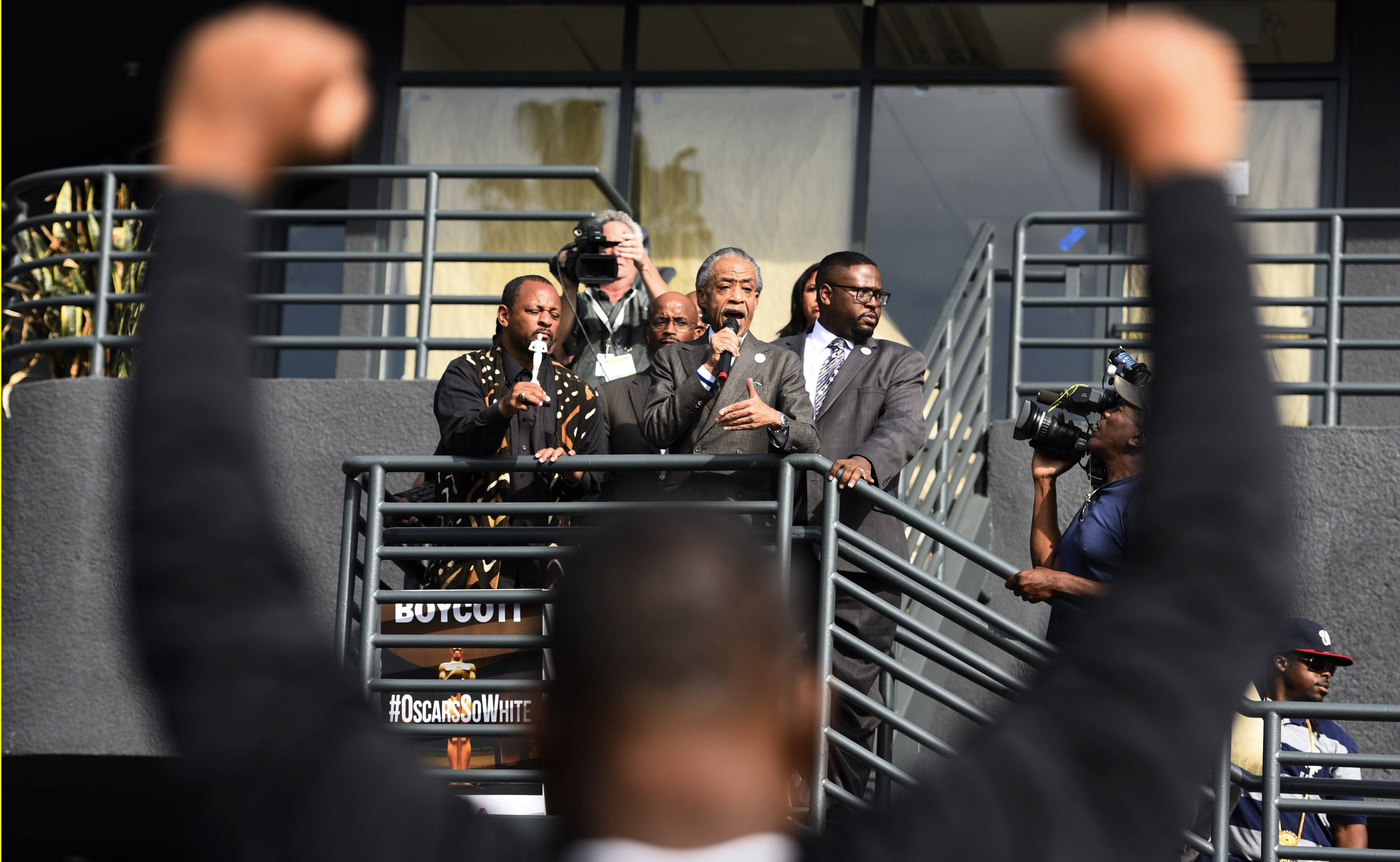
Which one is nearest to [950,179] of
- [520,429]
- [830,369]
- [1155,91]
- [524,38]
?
[524,38]

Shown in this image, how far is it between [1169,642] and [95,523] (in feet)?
25.1

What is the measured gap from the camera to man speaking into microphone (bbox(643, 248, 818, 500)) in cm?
580

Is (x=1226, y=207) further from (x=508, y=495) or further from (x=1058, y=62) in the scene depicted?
(x=508, y=495)

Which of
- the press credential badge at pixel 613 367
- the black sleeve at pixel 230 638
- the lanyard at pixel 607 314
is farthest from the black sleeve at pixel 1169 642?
the lanyard at pixel 607 314

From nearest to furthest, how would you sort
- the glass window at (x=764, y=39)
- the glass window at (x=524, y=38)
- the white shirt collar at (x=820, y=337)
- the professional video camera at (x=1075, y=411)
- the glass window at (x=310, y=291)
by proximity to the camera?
the professional video camera at (x=1075, y=411), the white shirt collar at (x=820, y=337), the glass window at (x=764, y=39), the glass window at (x=524, y=38), the glass window at (x=310, y=291)

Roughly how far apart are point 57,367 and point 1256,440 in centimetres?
856

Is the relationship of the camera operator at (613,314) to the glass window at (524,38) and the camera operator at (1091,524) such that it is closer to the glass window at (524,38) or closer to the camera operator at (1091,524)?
the camera operator at (1091,524)

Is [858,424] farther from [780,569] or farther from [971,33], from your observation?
[971,33]

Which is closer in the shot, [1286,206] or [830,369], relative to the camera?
[830,369]

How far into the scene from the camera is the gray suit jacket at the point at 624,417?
6.36 m

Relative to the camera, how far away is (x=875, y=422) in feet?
21.0

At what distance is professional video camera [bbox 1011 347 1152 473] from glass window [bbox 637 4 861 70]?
5334mm

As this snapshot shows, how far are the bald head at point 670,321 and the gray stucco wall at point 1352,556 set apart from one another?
2024mm

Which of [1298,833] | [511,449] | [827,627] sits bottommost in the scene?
[1298,833]
